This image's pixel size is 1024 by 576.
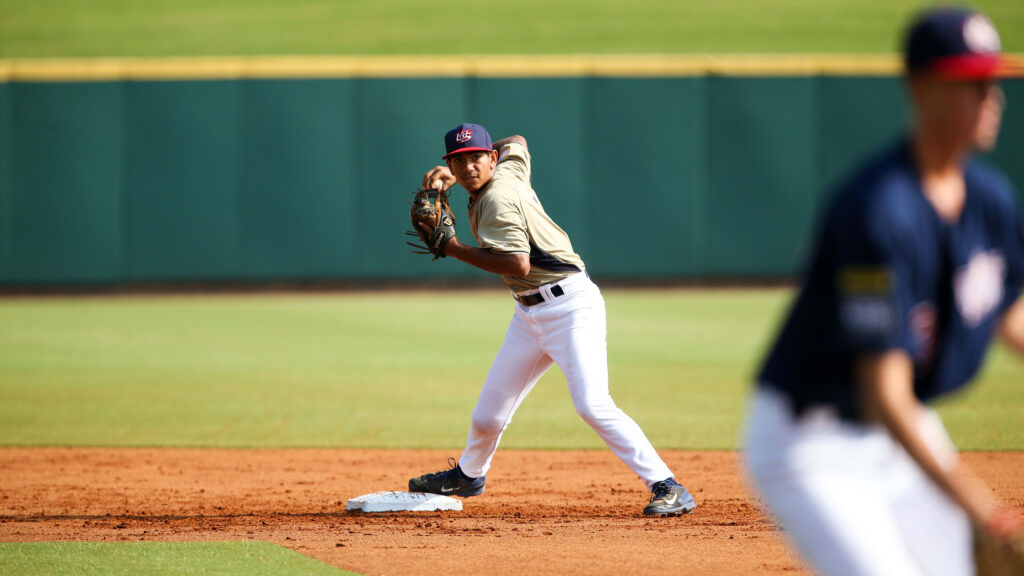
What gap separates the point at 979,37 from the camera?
210 centimetres

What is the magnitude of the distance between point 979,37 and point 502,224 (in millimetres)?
3198

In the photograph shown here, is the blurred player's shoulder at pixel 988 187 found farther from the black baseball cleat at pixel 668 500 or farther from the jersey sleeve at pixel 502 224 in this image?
the black baseball cleat at pixel 668 500

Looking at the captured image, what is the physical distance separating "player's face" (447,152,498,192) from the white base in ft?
5.31

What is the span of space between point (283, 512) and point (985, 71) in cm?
451

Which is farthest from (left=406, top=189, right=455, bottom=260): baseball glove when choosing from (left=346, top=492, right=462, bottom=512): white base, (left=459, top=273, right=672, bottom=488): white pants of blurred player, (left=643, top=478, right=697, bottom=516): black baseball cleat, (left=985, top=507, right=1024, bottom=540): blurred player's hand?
(left=985, top=507, right=1024, bottom=540): blurred player's hand

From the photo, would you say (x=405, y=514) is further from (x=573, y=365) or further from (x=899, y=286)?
(x=899, y=286)

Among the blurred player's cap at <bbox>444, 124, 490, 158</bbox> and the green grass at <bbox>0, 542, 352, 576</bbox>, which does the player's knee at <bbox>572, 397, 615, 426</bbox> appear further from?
the green grass at <bbox>0, 542, 352, 576</bbox>

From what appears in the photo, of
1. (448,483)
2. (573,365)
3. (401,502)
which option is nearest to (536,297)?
(573,365)

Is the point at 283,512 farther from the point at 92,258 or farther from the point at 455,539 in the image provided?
the point at 92,258

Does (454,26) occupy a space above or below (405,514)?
above

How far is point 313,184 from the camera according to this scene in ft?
61.8

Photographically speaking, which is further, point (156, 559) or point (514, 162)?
point (514, 162)

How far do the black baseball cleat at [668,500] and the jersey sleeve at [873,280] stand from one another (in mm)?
3410

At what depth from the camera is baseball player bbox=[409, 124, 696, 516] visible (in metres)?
5.20
